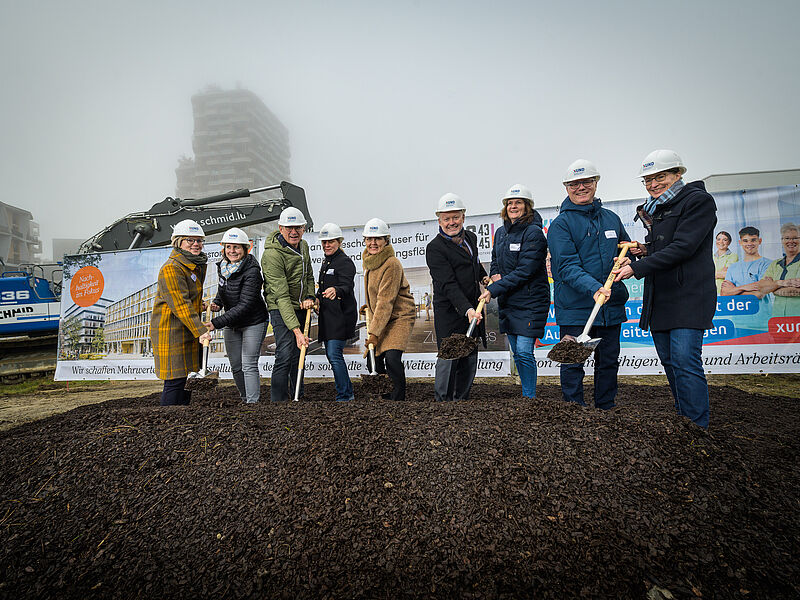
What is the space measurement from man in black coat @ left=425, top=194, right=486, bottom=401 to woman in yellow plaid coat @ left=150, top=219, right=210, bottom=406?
1991 millimetres

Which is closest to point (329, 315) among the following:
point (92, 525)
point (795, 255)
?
point (92, 525)

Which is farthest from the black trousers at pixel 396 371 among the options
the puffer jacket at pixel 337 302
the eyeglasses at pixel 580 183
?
the eyeglasses at pixel 580 183

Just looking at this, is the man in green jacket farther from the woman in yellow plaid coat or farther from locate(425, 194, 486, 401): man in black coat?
locate(425, 194, 486, 401): man in black coat

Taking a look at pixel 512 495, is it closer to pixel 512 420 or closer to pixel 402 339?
pixel 512 420

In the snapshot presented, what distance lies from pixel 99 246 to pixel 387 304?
6868 mm

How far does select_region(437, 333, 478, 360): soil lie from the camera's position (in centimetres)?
343

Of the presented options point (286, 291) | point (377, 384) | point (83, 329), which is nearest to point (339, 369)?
point (377, 384)

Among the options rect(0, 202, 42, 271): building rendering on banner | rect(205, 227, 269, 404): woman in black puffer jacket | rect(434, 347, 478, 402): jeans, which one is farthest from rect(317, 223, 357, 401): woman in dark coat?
rect(0, 202, 42, 271): building rendering on banner

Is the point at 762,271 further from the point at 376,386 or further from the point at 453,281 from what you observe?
the point at 376,386

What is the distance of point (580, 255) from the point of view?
3303 mm

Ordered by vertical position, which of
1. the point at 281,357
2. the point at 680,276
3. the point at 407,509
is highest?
the point at 680,276

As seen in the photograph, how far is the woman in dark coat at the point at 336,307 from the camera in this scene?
4211 millimetres

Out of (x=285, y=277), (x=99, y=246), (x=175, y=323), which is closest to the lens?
(x=175, y=323)

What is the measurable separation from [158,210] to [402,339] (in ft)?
21.8
